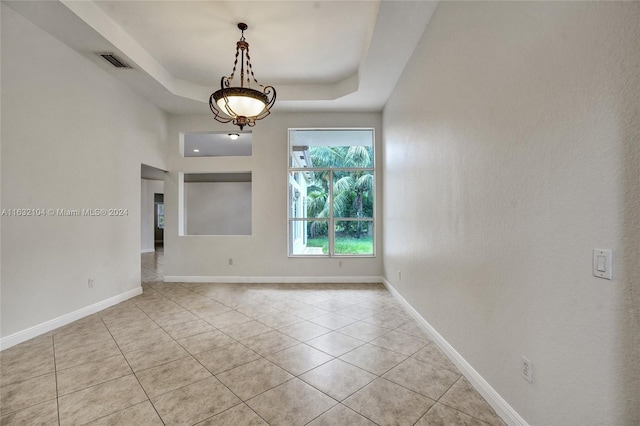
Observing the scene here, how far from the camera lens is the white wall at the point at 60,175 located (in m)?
2.74

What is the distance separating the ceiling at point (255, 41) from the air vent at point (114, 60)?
9 centimetres

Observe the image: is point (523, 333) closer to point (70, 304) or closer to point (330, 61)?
point (330, 61)

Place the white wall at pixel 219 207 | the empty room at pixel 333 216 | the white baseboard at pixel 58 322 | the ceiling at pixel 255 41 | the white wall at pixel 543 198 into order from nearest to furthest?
the white wall at pixel 543 198, the empty room at pixel 333 216, the white baseboard at pixel 58 322, the ceiling at pixel 255 41, the white wall at pixel 219 207

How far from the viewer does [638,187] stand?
96cm

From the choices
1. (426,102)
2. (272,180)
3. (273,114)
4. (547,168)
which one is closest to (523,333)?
(547,168)

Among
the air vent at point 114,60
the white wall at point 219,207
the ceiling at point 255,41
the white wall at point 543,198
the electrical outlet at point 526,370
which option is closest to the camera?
the white wall at point 543,198

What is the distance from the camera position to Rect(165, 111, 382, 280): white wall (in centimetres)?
527

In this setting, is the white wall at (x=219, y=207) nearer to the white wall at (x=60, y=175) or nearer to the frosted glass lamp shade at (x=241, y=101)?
the white wall at (x=60, y=175)

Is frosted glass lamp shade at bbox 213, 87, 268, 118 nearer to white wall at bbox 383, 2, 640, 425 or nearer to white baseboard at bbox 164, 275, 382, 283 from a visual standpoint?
white wall at bbox 383, 2, 640, 425

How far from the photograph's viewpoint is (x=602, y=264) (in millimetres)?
1088

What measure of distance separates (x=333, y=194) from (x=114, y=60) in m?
3.82

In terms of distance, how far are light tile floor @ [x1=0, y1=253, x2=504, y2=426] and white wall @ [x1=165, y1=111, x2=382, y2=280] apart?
1.57 meters

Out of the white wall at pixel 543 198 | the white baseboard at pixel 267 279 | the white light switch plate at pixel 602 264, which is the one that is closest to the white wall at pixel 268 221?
the white baseboard at pixel 267 279

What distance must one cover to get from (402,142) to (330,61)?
1.60m
